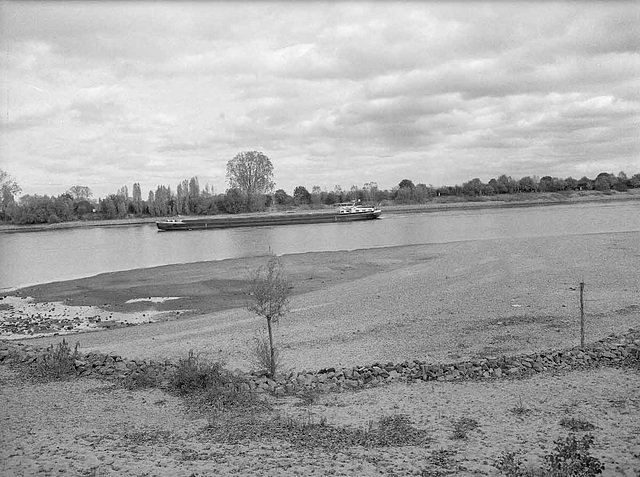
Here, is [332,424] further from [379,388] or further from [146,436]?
[146,436]

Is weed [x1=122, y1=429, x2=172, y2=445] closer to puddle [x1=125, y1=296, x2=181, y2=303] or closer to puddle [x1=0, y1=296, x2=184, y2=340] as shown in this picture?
puddle [x1=0, y1=296, x2=184, y2=340]

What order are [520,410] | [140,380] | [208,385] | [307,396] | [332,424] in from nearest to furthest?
[332,424]
[520,410]
[307,396]
[208,385]
[140,380]

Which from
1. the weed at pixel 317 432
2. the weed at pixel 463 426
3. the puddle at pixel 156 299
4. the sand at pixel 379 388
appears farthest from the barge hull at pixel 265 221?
the weed at pixel 463 426

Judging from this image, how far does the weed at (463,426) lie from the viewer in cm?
747

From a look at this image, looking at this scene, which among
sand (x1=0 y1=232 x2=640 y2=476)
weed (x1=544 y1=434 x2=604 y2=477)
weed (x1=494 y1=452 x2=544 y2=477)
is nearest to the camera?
weed (x1=544 y1=434 x2=604 y2=477)

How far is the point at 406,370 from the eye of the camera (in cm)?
1075

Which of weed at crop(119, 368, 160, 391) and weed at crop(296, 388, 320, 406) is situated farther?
weed at crop(119, 368, 160, 391)

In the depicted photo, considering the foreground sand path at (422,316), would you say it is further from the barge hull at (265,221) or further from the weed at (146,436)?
the barge hull at (265,221)

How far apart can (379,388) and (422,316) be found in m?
6.72

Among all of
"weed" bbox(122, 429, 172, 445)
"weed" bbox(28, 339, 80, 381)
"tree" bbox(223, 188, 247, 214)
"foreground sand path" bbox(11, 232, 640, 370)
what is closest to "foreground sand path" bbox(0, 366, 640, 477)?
"weed" bbox(122, 429, 172, 445)

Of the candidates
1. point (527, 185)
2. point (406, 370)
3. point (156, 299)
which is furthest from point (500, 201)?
point (406, 370)

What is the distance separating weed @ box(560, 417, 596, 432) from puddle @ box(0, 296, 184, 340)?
14987mm

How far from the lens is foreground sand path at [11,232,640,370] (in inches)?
520

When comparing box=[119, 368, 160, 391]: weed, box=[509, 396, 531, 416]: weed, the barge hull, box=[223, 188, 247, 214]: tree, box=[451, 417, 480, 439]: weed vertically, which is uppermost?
box=[223, 188, 247, 214]: tree
